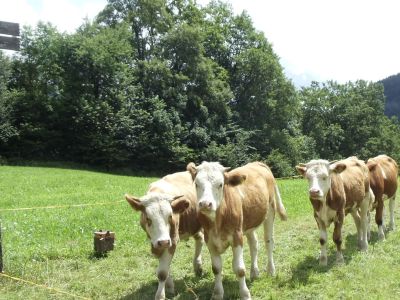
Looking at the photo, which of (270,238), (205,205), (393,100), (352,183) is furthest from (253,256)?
(393,100)

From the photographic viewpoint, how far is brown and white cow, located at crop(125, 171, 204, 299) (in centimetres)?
605

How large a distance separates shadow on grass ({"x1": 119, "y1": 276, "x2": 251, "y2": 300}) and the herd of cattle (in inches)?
9.8

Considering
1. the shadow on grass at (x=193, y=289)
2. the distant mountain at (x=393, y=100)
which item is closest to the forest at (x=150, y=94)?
the shadow on grass at (x=193, y=289)

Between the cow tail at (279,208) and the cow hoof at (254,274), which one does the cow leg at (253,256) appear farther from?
the cow tail at (279,208)

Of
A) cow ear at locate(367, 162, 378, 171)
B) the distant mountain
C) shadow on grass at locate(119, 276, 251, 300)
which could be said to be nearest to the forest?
cow ear at locate(367, 162, 378, 171)

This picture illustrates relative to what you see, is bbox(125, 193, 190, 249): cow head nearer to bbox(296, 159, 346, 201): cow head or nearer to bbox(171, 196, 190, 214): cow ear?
bbox(171, 196, 190, 214): cow ear

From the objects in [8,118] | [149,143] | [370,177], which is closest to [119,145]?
[149,143]

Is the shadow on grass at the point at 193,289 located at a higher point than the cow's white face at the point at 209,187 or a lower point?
lower

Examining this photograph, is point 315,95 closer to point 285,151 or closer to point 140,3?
point 285,151

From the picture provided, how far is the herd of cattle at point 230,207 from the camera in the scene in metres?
6.24

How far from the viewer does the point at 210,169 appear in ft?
21.2

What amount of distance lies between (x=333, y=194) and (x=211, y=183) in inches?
132

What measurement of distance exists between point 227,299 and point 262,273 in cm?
149

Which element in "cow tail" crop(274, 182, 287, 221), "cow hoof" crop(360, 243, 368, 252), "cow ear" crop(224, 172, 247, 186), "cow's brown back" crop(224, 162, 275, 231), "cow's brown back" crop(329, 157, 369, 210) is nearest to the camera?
"cow ear" crop(224, 172, 247, 186)
